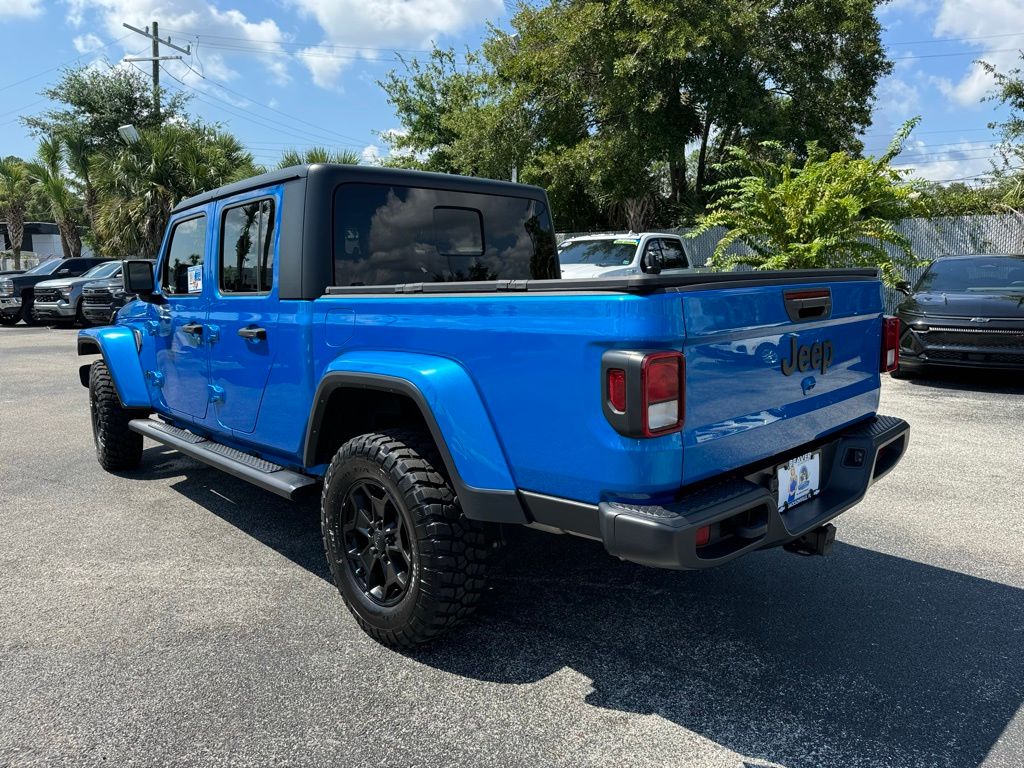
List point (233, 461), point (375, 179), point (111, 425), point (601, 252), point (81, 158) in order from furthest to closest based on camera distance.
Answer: point (81, 158) < point (601, 252) < point (111, 425) < point (233, 461) < point (375, 179)

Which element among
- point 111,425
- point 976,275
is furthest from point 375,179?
point 976,275

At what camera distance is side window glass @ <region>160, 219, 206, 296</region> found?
14.3 feet

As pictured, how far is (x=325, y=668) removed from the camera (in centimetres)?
287

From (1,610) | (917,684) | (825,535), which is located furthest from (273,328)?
(917,684)

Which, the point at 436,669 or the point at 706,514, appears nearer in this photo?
the point at 706,514

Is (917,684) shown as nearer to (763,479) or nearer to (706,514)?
(763,479)

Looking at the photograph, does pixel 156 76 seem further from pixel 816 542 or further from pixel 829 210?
pixel 816 542

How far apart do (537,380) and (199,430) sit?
9.38ft

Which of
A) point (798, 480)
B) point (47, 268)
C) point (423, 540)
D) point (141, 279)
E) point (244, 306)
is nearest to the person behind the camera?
point (423, 540)

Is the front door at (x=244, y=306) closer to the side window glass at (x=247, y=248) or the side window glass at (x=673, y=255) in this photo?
the side window glass at (x=247, y=248)

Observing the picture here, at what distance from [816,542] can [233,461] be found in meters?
2.74

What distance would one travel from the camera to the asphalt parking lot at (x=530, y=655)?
2.42 m

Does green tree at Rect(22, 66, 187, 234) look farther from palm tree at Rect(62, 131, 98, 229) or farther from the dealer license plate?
the dealer license plate

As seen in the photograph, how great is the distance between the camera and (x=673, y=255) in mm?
13031
